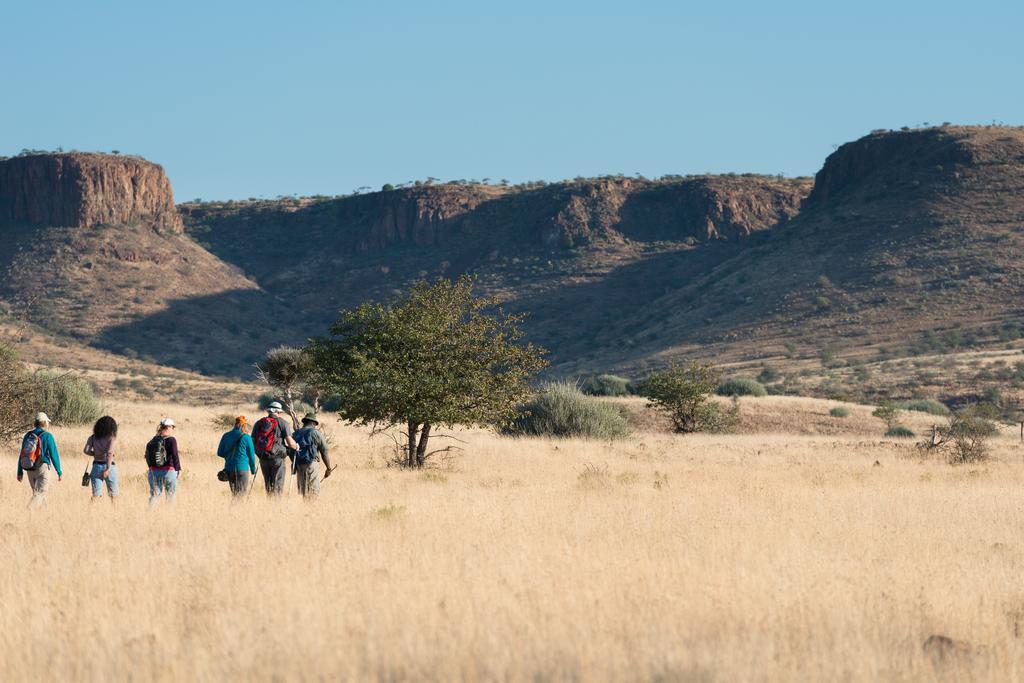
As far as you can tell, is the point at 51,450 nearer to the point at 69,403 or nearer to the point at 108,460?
the point at 108,460

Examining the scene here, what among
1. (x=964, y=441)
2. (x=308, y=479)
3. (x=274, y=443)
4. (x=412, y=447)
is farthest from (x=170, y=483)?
(x=964, y=441)

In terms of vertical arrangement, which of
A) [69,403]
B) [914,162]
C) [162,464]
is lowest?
[69,403]

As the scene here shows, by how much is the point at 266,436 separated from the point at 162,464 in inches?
48.5

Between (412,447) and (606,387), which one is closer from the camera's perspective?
(412,447)

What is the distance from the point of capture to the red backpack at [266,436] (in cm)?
1367

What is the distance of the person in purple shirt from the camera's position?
13.2m

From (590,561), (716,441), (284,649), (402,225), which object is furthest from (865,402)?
(402,225)

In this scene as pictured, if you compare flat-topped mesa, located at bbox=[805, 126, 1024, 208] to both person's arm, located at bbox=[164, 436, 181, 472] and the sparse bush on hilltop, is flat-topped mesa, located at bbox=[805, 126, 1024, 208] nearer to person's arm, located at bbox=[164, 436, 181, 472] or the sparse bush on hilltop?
the sparse bush on hilltop

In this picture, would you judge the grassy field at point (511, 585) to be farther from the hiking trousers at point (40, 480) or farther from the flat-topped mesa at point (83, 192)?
the flat-topped mesa at point (83, 192)

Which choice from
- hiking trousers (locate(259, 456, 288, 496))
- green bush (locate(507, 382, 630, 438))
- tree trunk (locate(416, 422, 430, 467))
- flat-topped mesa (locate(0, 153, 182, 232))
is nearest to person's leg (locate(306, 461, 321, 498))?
hiking trousers (locate(259, 456, 288, 496))

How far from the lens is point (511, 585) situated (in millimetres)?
8492

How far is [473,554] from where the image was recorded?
9.95m

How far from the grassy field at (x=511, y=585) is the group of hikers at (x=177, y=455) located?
351 millimetres

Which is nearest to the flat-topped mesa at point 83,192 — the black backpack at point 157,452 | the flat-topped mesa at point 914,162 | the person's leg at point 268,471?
the flat-topped mesa at point 914,162
